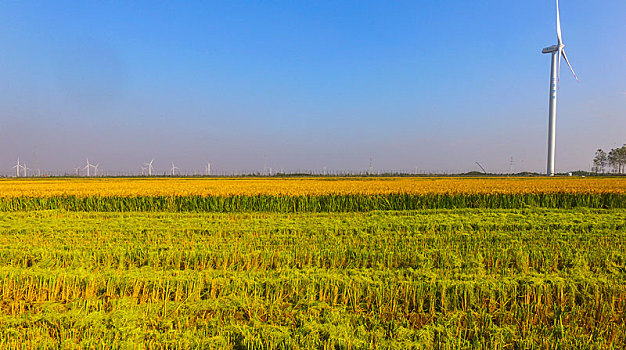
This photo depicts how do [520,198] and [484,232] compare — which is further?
[520,198]

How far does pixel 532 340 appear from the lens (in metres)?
4.36

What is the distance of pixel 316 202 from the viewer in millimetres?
21562

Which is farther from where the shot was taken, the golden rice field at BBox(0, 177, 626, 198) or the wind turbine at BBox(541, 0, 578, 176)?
the wind turbine at BBox(541, 0, 578, 176)

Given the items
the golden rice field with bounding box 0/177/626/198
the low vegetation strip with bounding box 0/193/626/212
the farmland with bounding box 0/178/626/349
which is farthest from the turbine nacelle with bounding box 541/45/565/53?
the farmland with bounding box 0/178/626/349

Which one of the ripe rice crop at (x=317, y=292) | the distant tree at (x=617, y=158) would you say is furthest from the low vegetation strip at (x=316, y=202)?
the distant tree at (x=617, y=158)

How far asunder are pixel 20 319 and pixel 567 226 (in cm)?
1596

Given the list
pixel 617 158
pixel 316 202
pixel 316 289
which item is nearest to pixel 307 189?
pixel 316 202

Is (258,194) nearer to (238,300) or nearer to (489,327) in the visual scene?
(238,300)

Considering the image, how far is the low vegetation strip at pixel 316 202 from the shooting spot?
2156 cm

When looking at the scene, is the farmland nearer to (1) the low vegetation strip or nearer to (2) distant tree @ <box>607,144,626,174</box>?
(1) the low vegetation strip

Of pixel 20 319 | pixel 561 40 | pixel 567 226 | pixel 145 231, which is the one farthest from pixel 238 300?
pixel 561 40

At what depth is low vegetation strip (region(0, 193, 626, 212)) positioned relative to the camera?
21.6 meters

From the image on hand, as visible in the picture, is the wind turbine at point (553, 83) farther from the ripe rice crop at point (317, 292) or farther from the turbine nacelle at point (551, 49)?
the ripe rice crop at point (317, 292)

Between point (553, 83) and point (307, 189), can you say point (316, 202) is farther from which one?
point (553, 83)
